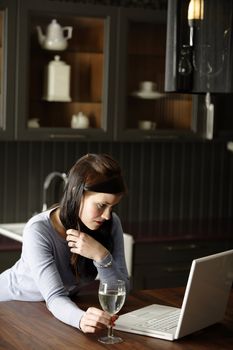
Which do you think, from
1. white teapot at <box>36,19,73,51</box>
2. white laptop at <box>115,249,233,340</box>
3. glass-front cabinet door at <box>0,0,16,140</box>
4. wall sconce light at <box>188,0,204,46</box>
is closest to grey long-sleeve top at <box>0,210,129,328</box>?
white laptop at <box>115,249,233,340</box>

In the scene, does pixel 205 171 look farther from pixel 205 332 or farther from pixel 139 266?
pixel 205 332

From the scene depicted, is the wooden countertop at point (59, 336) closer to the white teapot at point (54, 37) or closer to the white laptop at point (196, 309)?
the white laptop at point (196, 309)

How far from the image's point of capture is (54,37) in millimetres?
4207

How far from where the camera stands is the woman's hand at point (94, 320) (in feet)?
7.11

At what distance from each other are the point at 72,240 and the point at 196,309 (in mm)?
524

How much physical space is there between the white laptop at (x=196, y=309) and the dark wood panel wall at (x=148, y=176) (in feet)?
7.23

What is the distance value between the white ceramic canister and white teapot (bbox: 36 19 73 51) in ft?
0.24

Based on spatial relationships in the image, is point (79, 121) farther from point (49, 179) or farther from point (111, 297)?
point (111, 297)

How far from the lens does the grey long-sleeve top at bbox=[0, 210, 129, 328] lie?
2.39 m

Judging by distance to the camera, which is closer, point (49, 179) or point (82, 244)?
point (82, 244)

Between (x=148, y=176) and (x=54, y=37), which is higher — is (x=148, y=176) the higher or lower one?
the lower one

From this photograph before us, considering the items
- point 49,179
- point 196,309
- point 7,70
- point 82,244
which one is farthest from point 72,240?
point 49,179

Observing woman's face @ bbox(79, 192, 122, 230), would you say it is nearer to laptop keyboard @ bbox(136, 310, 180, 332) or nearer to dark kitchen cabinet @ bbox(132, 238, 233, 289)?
laptop keyboard @ bbox(136, 310, 180, 332)

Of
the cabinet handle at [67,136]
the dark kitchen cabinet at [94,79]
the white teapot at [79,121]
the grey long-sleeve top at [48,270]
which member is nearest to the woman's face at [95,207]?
the grey long-sleeve top at [48,270]
